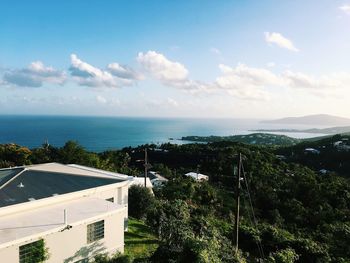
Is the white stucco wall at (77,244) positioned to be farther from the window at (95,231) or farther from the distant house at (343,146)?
the distant house at (343,146)

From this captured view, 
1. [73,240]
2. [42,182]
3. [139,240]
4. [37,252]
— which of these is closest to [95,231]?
[73,240]

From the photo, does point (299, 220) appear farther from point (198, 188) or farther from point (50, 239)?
point (50, 239)

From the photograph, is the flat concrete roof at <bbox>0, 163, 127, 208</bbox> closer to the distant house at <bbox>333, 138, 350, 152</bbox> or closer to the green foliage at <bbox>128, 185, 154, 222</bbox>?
the green foliage at <bbox>128, 185, 154, 222</bbox>

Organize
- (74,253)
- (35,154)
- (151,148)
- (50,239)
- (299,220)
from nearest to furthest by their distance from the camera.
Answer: (50,239), (74,253), (299,220), (35,154), (151,148)

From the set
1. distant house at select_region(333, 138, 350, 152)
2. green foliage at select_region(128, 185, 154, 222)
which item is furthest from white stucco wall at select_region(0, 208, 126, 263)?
distant house at select_region(333, 138, 350, 152)

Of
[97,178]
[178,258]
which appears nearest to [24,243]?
[178,258]

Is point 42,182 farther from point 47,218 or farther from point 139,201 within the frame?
point 139,201
